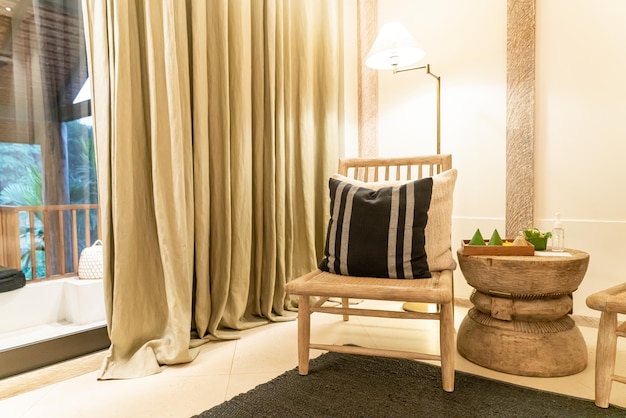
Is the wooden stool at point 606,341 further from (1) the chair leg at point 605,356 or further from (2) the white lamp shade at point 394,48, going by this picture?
(2) the white lamp shade at point 394,48

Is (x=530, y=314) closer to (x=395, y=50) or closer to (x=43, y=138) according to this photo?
(x=395, y=50)

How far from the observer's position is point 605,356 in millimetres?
1093

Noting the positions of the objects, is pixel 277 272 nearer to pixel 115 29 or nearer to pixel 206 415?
pixel 206 415

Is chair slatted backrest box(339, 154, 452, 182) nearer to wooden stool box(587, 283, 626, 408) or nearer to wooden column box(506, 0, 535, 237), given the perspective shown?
wooden column box(506, 0, 535, 237)

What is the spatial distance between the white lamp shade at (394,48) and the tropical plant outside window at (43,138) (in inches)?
53.3

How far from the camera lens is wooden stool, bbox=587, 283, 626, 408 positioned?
1070 mm

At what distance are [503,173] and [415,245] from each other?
98 cm

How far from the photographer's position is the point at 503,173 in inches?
81.3

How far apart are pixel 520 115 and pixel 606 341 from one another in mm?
1245

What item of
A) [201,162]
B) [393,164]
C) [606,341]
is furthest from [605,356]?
[201,162]

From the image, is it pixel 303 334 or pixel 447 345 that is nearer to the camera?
pixel 447 345

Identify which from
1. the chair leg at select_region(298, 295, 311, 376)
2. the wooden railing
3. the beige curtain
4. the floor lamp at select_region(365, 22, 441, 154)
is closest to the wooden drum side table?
the chair leg at select_region(298, 295, 311, 376)

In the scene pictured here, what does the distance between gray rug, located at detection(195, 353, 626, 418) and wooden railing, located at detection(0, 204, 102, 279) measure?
115 centimetres

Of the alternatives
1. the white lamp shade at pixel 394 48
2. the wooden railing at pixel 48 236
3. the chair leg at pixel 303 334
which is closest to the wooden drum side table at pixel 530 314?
the chair leg at pixel 303 334
